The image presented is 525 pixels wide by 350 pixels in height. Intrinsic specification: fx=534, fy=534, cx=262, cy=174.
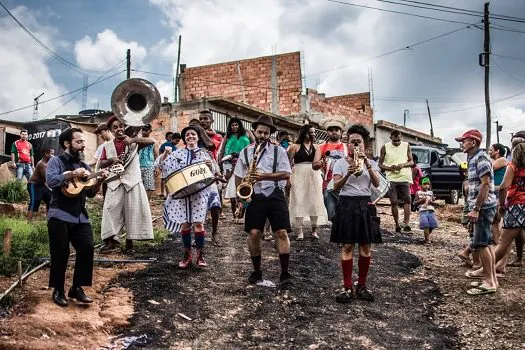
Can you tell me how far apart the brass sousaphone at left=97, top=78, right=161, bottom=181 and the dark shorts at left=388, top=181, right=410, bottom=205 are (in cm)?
470

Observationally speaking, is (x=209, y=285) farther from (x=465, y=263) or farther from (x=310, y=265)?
(x=465, y=263)

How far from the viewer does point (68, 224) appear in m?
4.96

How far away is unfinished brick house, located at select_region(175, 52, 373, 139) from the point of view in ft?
79.8

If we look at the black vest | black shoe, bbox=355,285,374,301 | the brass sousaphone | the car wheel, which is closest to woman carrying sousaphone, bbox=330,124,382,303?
black shoe, bbox=355,285,374,301

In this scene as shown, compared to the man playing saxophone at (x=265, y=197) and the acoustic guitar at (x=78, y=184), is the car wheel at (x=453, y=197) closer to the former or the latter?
the man playing saxophone at (x=265, y=197)

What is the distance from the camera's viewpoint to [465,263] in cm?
770

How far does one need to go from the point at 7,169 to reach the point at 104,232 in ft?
29.3

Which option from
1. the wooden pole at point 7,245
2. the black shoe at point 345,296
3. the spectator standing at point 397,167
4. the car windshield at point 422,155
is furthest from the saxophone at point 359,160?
the car windshield at point 422,155

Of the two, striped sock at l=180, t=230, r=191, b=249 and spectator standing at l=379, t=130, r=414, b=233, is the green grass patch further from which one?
spectator standing at l=379, t=130, r=414, b=233

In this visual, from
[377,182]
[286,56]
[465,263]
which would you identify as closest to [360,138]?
[377,182]

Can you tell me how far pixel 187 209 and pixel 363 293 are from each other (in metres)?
2.26

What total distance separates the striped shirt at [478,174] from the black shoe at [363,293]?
67.0 inches

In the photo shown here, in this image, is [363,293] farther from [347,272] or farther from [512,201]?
[512,201]

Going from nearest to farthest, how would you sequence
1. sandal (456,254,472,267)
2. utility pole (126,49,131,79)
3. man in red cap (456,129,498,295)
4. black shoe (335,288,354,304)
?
black shoe (335,288,354,304)
man in red cap (456,129,498,295)
sandal (456,254,472,267)
utility pole (126,49,131,79)
